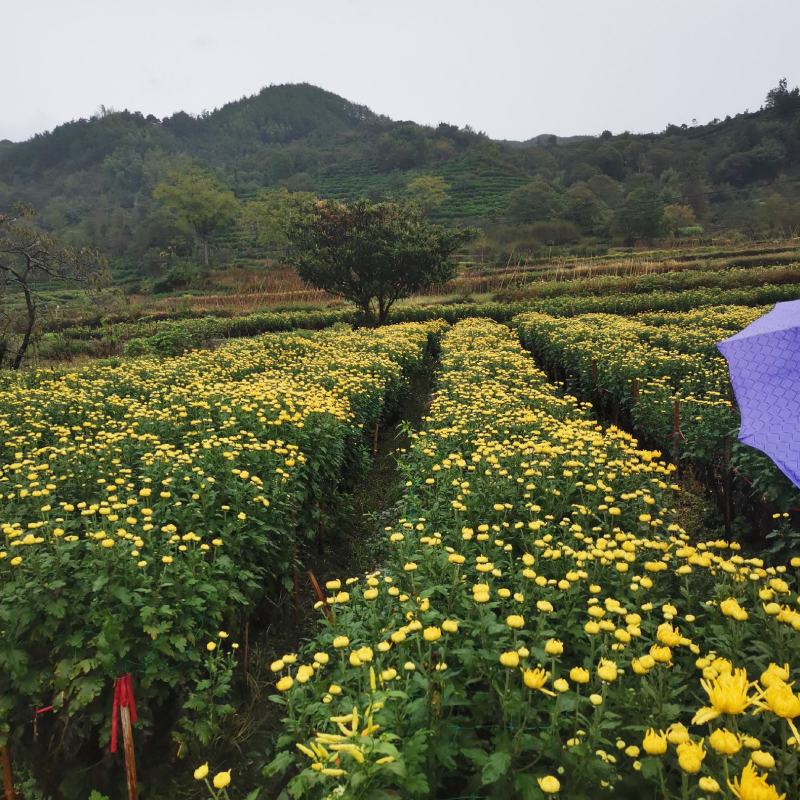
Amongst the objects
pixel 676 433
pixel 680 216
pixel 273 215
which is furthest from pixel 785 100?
pixel 676 433

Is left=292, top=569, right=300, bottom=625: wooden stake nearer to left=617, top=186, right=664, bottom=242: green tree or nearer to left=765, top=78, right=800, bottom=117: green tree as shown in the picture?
left=617, top=186, right=664, bottom=242: green tree

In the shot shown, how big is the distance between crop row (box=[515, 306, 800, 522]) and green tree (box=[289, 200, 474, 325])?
8.03m

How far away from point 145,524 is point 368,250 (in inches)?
703

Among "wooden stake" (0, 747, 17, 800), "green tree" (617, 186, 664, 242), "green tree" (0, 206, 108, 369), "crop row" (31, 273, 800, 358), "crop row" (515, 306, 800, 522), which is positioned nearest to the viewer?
"wooden stake" (0, 747, 17, 800)

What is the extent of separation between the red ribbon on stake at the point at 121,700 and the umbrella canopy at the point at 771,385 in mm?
3354

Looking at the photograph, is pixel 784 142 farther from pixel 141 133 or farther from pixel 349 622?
pixel 141 133

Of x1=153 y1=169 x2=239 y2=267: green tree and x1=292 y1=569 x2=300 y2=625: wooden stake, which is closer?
x1=292 y1=569 x2=300 y2=625: wooden stake

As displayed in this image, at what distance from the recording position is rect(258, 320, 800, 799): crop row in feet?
4.82

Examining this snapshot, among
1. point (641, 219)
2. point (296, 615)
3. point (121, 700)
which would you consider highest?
point (641, 219)

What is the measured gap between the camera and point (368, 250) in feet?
64.8

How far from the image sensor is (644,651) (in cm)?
223

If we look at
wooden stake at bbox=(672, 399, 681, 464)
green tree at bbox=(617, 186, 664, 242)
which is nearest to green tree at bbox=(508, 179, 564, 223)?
green tree at bbox=(617, 186, 664, 242)

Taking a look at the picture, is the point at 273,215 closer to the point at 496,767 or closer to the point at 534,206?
the point at 534,206

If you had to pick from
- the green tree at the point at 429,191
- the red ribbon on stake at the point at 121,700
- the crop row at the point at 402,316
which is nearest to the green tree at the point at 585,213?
the green tree at the point at 429,191
